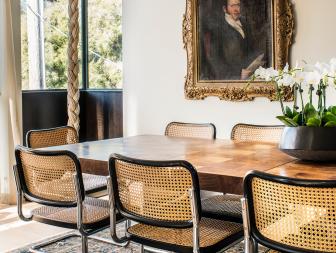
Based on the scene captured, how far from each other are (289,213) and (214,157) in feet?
2.58

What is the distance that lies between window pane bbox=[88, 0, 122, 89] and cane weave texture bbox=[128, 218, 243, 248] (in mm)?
3302

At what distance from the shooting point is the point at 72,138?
3.46 meters

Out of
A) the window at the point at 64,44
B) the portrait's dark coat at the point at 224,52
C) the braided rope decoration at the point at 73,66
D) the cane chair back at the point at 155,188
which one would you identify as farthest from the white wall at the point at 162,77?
the cane chair back at the point at 155,188

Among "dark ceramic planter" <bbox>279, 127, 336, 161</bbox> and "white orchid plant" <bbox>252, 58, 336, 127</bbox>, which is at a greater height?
"white orchid plant" <bbox>252, 58, 336, 127</bbox>

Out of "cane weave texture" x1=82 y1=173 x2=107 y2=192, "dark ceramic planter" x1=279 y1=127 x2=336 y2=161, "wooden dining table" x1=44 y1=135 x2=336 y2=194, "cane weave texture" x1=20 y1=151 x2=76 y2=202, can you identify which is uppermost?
"dark ceramic planter" x1=279 y1=127 x2=336 y2=161

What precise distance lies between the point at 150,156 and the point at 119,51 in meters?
3.09

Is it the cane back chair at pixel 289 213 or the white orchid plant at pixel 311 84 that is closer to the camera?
the cane back chair at pixel 289 213

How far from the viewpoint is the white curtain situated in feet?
14.3

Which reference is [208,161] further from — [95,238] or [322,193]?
[95,238]

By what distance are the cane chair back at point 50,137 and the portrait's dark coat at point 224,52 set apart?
1.53m

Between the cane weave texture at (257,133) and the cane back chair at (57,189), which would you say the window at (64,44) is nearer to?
the cane weave texture at (257,133)

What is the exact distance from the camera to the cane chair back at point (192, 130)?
3479mm

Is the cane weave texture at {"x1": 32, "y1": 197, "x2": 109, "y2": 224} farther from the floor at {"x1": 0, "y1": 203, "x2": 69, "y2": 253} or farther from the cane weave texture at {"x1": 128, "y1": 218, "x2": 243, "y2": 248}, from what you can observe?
the floor at {"x1": 0, "y1": 203, "x2": 69, "y2": 253}

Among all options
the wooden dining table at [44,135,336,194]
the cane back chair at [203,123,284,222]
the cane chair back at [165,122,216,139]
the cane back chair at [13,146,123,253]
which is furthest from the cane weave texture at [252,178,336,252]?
the cane chair back at [165,122,216,139]
